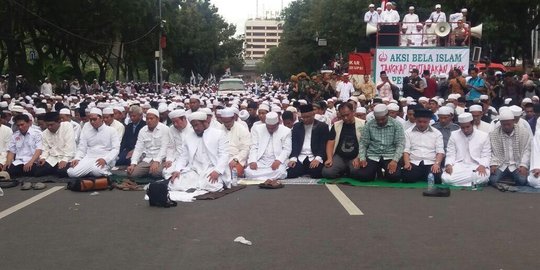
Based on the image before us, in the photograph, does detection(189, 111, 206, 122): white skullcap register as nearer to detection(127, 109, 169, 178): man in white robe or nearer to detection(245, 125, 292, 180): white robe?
detection(127, 109, 169, 178): man in white robe

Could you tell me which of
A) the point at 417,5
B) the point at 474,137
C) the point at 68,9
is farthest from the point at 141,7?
the point at 474,137

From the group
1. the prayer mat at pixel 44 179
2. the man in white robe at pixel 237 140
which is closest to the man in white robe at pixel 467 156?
the man in white robe at pixel 237 140

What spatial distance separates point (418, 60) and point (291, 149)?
9.77 meters

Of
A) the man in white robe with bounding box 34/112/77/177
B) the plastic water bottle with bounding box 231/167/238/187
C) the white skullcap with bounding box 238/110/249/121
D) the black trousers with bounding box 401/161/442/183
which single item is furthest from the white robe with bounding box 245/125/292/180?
the man in white robe with bounding box 34/112/77/177

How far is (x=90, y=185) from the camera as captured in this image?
11102 millimetres

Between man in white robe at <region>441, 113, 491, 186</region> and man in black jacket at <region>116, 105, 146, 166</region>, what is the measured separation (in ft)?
19.0

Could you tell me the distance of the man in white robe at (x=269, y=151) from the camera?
12.3 meters

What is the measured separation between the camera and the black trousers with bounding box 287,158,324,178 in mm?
12289

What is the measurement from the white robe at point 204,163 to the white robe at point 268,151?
137cm

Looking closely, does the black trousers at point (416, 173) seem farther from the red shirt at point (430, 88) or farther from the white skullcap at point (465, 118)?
the red shirt at point (430, 88)

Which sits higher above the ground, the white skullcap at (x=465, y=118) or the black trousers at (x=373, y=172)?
Answer: the white skullcap at (x=465, y=118)

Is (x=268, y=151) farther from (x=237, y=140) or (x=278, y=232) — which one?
(x=278, y=232)

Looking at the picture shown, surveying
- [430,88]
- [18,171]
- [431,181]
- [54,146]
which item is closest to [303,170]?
[431,181]

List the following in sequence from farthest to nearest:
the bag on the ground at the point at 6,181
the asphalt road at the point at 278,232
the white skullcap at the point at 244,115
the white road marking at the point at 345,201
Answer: the white skullcap at the point at 244,115, the bag on the ground at the point at 6,181, the white road marking at the point at 345,201, the asphalt road at the point at 278,232
